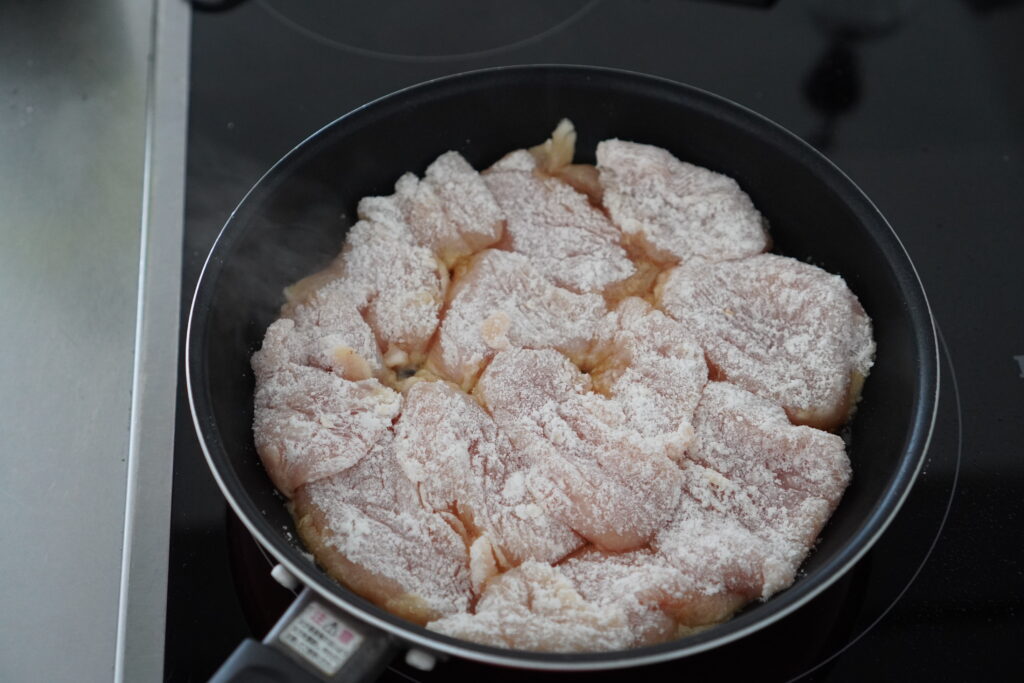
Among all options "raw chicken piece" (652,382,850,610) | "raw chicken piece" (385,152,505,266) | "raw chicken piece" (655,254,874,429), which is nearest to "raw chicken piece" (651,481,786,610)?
"raw chicken piece" (652,382,850,610)

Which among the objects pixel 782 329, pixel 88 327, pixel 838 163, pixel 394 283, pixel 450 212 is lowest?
pixel 88 327

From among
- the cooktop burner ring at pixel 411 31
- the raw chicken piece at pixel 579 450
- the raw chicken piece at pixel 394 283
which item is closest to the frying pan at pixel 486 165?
the raw chicken piece at pixel 394 283

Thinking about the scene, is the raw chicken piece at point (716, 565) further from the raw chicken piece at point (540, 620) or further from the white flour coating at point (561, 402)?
the raw chicken piece at point (540, 620)

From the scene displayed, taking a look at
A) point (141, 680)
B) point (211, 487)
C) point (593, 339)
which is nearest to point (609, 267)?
point (593, 339)

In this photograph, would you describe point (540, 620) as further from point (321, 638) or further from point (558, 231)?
point (558, 231)

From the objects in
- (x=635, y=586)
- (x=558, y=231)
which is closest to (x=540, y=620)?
(x=635, y=586)

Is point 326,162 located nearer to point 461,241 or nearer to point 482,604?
point 461,241
